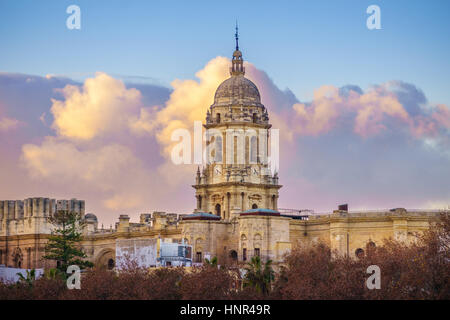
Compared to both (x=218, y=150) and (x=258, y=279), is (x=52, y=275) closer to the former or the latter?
(x=258, y=279)

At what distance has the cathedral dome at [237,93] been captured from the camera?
5025 inches

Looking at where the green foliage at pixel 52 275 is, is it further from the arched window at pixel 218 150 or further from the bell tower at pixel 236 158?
the arched window at pixel 218 150

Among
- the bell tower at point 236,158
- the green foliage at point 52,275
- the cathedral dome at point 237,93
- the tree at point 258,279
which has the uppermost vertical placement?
the cathedral dome at point 237,93

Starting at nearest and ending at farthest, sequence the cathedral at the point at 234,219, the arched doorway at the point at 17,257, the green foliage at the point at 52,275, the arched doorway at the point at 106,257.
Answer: the green foliage at the point at 52,275 → the cathedral at the point at 234,219 → the arched doorway at the point at 106,257 → the arched doorway at the point at 17,257

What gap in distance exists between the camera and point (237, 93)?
127875mm

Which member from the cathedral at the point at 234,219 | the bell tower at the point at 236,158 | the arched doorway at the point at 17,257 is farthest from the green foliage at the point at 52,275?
the arched doorway at the point at 17,257

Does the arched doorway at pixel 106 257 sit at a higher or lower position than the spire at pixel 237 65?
lower

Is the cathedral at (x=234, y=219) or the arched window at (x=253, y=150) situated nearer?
the cathedral at (x=234, y=219)

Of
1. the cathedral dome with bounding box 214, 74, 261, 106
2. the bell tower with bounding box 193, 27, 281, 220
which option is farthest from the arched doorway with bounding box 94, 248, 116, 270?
the cathedral dome with bounding box 214, 74, 261, 106

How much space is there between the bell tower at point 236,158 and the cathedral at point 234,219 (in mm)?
107

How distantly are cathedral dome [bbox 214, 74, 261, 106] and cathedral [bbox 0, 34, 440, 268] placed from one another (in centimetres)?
11
